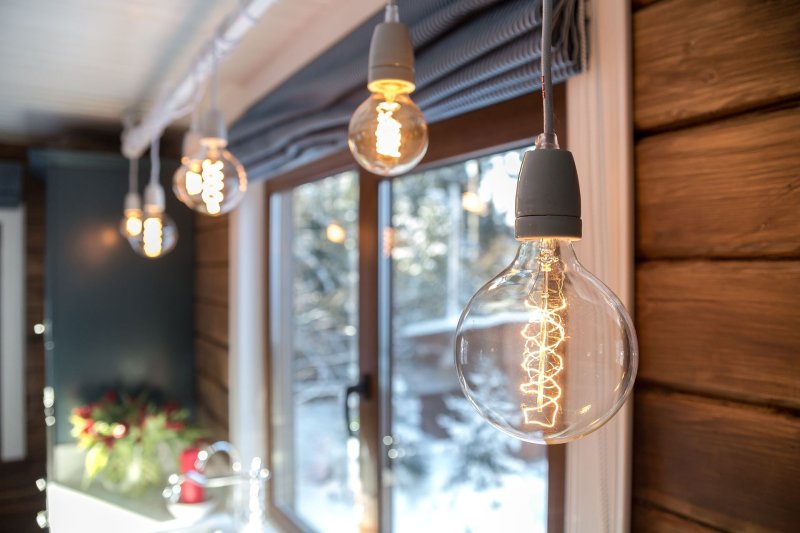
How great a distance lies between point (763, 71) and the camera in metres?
0.76

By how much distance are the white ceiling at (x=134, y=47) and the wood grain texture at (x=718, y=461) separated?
1.19 m

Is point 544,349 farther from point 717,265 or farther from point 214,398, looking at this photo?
point 214,398

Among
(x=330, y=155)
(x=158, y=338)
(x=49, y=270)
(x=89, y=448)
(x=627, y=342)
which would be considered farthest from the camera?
(x=158, y=338)

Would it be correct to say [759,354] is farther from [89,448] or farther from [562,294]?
[89,448]

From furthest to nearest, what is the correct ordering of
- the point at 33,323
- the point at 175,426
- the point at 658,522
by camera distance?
the point at 33,323 < the point at 175,426 < the point at 658,522

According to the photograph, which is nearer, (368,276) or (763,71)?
(763,71)

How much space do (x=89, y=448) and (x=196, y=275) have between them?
1164 millimetres

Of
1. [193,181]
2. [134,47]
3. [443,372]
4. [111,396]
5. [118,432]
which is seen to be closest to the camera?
[193,181]

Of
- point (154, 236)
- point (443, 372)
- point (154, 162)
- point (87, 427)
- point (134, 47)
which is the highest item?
point (134, 47)

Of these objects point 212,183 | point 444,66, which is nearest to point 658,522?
point 444,66

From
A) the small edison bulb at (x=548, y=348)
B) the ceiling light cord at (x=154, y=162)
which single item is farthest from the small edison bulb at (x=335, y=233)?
the small edison bulb at (x=548, y=348)

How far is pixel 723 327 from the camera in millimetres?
817

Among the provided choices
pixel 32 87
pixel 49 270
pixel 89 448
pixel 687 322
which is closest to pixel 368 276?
pixel 687 322

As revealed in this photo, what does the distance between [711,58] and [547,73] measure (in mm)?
470
